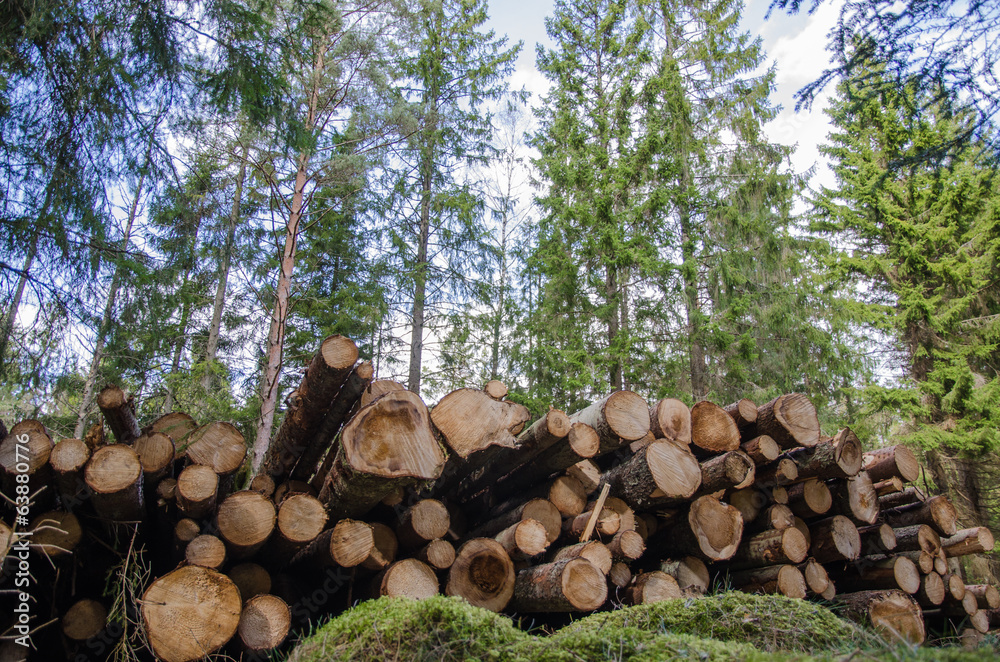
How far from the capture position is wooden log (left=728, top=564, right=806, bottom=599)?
13.5 ft

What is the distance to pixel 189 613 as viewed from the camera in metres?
2.94

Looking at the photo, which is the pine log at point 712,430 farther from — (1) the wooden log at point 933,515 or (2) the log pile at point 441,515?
(1) the wooden log at point 933,515

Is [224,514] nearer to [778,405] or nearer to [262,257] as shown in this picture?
[778,405]

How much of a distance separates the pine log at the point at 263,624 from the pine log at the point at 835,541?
4075 mm

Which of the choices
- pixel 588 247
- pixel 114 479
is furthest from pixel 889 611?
pixel 588 247

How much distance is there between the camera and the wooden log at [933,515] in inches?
198

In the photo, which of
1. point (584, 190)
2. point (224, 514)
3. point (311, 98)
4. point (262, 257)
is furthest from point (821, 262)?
point (224, 514)

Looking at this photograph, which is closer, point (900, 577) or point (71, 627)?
point (71, 627)

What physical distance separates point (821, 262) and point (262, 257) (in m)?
12.6

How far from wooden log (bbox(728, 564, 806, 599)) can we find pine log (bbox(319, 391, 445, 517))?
2.75 metres

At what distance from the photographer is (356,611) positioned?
294cm

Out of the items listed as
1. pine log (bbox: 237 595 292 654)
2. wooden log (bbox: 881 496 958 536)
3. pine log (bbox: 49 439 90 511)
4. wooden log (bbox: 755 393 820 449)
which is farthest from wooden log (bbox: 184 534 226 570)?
wooden log (bbox: 881 496 958 536)

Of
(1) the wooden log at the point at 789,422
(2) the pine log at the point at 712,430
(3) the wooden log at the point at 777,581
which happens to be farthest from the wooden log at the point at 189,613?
(1) the wooden log at the point at 789,422

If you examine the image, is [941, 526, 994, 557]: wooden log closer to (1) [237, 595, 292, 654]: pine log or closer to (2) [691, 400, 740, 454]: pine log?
(2) [691, 400, 740, 454]: pine log
